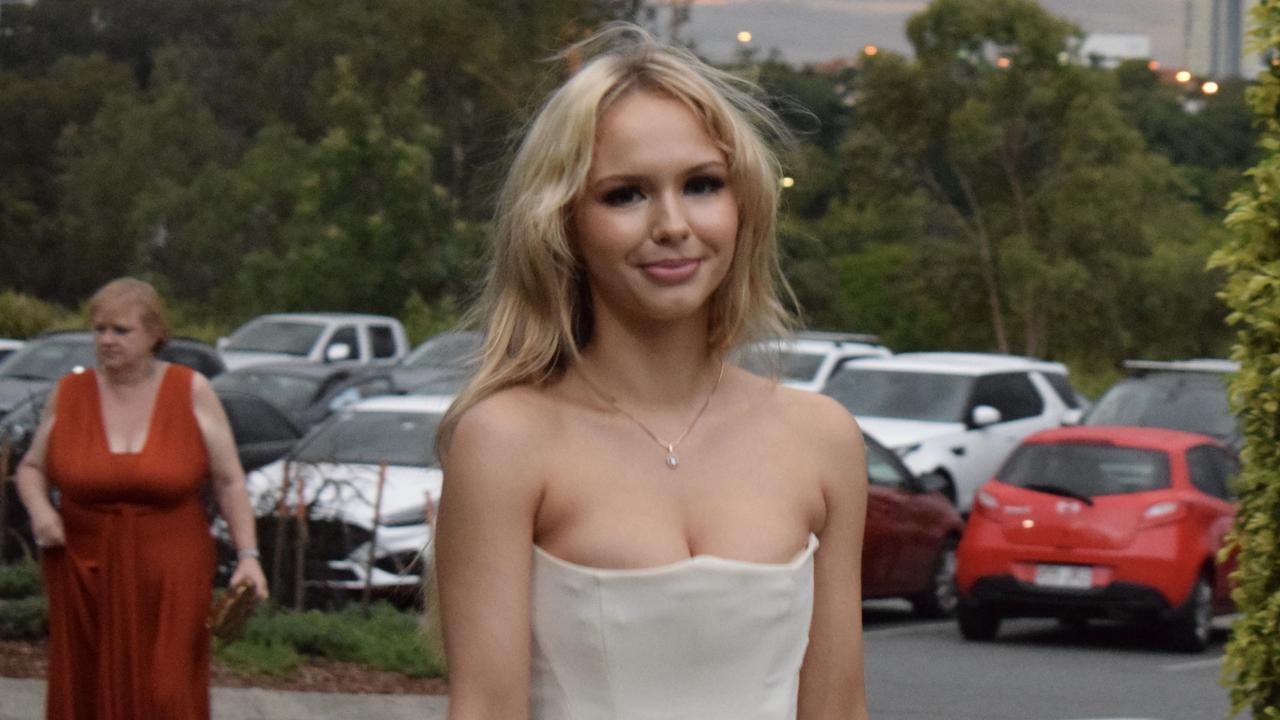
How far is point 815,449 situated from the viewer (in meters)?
2.83

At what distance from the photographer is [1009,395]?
23.1 m

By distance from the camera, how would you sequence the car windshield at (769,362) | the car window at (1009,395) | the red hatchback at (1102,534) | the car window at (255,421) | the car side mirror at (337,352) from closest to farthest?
the car windshield at (769,362), the red hatchback at (1102,534), the car window at (255,421), the car window at (1009,395), the car side mirror at (337,352)

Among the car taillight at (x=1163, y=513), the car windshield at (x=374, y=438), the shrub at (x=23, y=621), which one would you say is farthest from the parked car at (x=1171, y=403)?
the shrub at (x=23, y=621)

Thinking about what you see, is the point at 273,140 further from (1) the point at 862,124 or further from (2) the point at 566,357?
A: (2) the point at 566,357

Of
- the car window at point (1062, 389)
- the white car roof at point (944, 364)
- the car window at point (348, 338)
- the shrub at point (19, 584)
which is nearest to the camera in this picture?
the shrub at point (19, 584)

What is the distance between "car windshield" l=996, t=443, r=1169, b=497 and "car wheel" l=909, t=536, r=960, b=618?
55.1 inches

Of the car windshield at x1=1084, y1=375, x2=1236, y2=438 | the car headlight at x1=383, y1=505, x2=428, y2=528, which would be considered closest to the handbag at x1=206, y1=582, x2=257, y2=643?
the car headlight at x1=383, y1=505, x2=428, y2=528

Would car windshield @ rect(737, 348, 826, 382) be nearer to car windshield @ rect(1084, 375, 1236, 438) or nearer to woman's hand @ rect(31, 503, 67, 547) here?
woman's hand @ rect(31, 503, 67, 547)

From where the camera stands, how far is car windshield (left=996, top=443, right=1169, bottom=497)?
16250 millimetres

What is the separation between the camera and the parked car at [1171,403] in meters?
20.3

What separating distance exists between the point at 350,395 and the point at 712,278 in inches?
911

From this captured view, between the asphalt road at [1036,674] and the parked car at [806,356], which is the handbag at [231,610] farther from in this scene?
the asphalt road at [1036,674]

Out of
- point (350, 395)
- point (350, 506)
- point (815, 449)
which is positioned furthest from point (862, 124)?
point (815, 449)

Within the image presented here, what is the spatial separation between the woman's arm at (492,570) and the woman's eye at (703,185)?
34 centimetres
